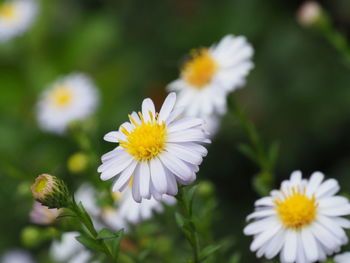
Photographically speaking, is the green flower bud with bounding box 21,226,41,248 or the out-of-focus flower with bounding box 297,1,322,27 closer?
the green flower bud with bounding box 21,226,41,248

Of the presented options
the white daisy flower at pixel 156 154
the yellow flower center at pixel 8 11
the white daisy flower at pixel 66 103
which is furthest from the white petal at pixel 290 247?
the yellow flower center at pixel 8 11

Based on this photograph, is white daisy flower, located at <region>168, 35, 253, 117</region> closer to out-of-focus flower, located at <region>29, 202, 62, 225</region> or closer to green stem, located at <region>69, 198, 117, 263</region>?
out-of-focus flower, located at <region>29, 202, 62, 225</region>

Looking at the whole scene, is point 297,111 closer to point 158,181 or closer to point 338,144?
point 338,144

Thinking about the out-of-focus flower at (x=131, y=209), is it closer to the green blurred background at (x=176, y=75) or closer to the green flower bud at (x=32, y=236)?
the green flower bud at (x=32, y=236)

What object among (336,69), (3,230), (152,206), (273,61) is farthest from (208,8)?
(152,206)

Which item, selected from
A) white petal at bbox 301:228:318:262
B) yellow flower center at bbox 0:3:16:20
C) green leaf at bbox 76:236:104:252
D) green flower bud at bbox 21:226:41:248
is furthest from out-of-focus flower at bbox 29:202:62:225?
yellow flower center at bbox 0:3:16:20

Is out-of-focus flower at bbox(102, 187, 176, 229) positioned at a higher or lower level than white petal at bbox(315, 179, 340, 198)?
higher

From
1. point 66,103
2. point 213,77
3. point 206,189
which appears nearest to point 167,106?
point 206,189

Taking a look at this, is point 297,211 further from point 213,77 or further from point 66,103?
point 66,103
